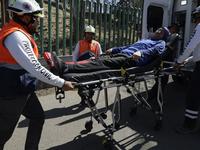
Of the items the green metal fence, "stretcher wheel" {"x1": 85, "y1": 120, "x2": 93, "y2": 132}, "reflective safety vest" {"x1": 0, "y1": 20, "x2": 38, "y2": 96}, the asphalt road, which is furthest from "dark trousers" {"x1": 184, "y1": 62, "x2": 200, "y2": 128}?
the green metal fence

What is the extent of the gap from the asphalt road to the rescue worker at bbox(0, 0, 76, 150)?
109cm

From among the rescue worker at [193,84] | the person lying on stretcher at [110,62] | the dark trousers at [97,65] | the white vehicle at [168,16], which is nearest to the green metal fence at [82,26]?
the white vehicle at [168,16]

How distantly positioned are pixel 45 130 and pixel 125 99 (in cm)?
228

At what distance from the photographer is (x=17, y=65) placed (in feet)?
6.13

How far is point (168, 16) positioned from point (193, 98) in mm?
3475

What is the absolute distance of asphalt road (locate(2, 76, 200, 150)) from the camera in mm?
2779

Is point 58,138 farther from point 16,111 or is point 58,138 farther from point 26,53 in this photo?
point 26,53

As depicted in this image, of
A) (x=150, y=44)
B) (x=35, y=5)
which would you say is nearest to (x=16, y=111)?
(x=35, y=5)

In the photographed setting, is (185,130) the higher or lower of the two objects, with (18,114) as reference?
lower

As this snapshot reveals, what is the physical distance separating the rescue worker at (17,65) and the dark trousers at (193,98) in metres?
2.11

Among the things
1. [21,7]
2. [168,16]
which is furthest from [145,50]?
[168,16]

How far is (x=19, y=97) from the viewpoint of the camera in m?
1.95

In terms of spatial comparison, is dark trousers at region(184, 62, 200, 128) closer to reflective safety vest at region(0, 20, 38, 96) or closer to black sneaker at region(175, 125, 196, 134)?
black sneaker at region(175, 125, 196, 134)

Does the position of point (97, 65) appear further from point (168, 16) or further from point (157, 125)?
point (168, 16)
